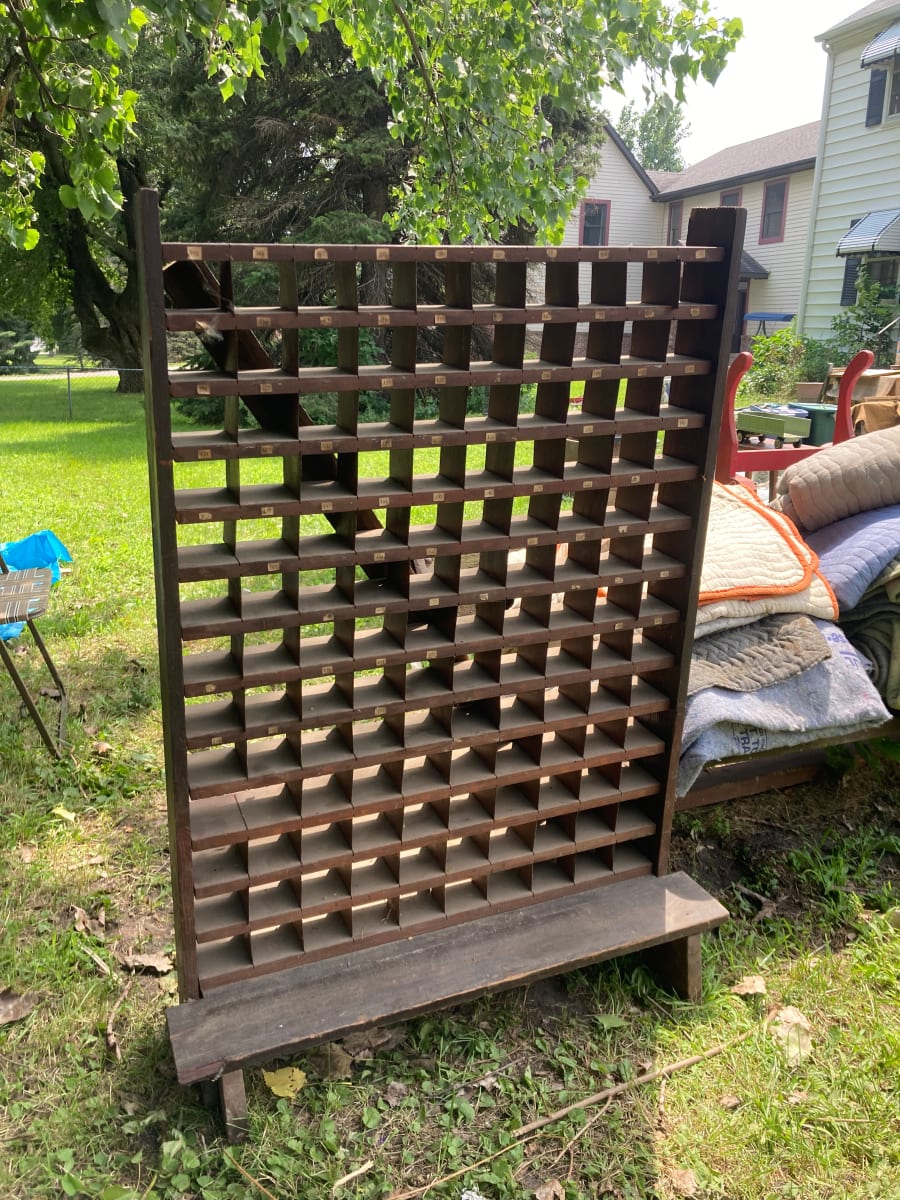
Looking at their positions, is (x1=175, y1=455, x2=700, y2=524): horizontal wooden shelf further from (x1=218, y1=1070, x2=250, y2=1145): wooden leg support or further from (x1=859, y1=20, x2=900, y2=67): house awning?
(x1=859, y1=20, x2=900, y2=67): house awning

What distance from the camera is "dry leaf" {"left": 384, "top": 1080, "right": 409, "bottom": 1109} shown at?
2.33 m

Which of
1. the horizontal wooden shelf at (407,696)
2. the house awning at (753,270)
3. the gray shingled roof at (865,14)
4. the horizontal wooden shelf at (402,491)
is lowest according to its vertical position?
the horizontal wooden shelf at (407,696)

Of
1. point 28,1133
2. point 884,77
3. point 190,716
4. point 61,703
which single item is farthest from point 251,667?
point 884,77

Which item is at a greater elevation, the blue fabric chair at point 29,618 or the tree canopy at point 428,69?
the tree canopy at point 428,69

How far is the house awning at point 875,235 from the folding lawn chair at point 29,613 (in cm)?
1443

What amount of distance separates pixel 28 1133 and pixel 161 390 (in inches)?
68.4

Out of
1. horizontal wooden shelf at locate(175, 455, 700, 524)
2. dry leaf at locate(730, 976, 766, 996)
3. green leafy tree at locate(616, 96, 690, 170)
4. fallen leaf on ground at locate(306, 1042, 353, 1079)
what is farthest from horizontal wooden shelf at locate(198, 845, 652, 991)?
green leafy tree at locate(616, 96, 690, 170)

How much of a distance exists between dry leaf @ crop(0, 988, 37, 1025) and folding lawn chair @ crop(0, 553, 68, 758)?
123cm

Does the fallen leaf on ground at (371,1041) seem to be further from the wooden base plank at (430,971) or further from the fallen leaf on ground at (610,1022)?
the fallen leaf on ground at (610,1022)

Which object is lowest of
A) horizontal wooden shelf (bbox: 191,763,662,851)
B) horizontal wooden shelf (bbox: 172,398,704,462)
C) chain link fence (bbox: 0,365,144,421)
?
chain link fence (bbox: 0,365,144,421)

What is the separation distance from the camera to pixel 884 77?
15.1m

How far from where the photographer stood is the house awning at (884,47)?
14367 mm

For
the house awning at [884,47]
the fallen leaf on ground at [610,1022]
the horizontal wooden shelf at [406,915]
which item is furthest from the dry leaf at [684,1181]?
the house awning at [884,47]

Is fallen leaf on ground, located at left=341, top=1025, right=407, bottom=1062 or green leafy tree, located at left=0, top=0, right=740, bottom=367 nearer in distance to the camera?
fallen leaf on ground, located at left=341, top=1025, right=407, bottom=1062
